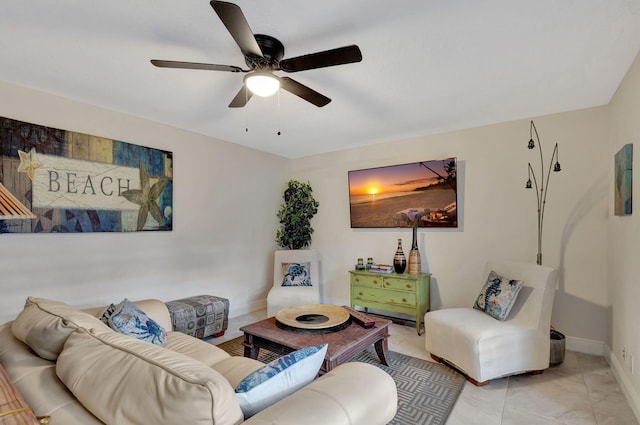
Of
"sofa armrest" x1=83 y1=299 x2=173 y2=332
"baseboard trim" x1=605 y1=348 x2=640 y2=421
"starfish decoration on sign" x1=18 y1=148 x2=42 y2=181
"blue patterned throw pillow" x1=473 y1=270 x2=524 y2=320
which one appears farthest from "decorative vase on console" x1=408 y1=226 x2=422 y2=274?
"starfish decoration on sign" x1=18 y1=148 x2=42 y2=181

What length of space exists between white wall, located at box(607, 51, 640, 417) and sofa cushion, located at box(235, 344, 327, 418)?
2.22 metres

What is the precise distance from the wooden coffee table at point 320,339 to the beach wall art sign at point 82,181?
1.81 m

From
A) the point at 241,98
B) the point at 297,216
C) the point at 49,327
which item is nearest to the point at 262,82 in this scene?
the point at 241,98

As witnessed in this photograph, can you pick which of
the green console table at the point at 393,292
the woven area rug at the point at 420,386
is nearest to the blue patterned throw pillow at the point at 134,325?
the woven area rug at the point at 420,386

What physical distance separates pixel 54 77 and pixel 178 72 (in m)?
1.01

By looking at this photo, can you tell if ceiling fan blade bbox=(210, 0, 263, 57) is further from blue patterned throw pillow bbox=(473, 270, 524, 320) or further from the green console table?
the green console table

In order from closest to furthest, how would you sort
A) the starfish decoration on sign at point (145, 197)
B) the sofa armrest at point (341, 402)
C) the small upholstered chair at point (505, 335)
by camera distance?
the sofa armrest at point (341, 402) → the small upholstered chair at point (505, 335) → the starfish decoration on sign at point (145, 197)

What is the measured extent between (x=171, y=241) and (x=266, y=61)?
8.12 ft

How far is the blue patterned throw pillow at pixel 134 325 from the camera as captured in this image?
6.08 feet

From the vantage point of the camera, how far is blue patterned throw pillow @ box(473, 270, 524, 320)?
2.64 m

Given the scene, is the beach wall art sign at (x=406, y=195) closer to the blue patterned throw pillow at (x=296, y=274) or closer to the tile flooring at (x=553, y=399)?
the blue patterned throw pillow at (x=296, y=274)

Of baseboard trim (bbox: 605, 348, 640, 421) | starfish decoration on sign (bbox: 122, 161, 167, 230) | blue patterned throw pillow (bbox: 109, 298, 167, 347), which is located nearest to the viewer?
blue patterned throw pillow (bbox: 109, 298, 167, 347)

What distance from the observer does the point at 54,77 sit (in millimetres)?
2469

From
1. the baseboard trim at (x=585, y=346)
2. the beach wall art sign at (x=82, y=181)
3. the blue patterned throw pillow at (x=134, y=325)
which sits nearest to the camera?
the blue patterned throw pillow at (x=134, y=325)
